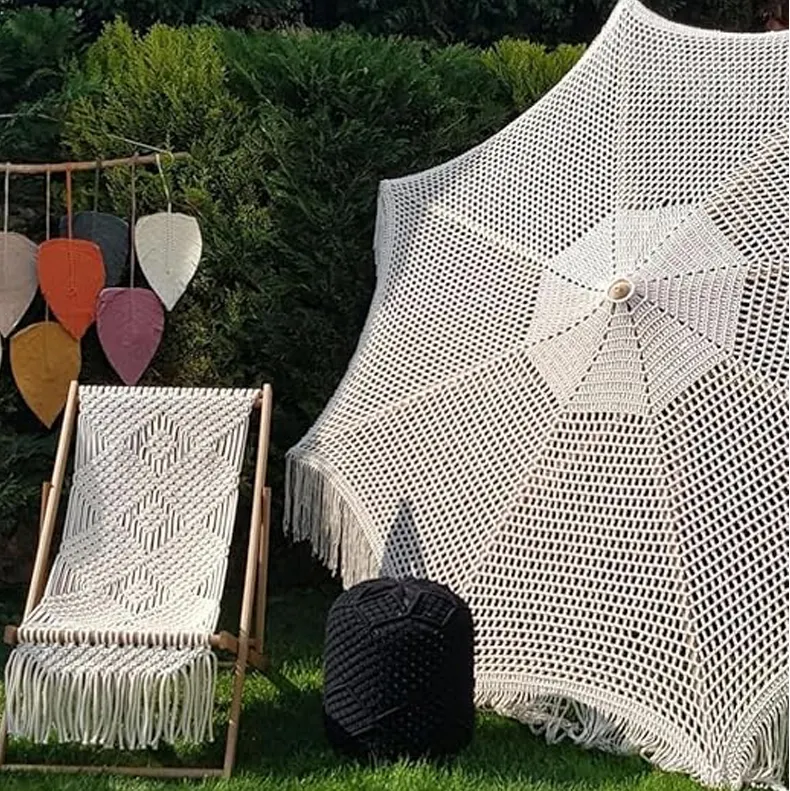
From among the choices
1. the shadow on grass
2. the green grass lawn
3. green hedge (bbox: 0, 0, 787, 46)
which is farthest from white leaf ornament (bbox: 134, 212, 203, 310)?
green hedge (bbox: 0, 0, 787, 46)

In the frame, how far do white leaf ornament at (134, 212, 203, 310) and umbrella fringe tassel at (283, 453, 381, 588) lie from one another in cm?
84

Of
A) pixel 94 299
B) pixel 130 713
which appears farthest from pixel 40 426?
pixel 130 713

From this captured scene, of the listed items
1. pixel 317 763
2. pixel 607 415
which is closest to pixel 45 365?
pixel 317 763

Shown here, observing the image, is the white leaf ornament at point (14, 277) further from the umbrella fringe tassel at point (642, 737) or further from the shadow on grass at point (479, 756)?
the umbrella fringe tassel at point (642, 737)

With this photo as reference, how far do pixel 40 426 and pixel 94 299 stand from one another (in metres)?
0.56

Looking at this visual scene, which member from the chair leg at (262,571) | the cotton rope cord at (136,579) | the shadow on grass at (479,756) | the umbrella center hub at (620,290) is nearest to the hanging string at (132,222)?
the cotton rope cord at (136,579)

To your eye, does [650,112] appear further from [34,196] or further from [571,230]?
[34,196]

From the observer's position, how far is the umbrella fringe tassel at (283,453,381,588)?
3885 millimetres

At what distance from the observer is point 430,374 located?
3926mm

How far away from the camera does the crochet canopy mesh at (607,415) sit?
334cm

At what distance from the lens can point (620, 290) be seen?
11.6ft

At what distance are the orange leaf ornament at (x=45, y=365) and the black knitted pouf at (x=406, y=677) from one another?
1.53 metres

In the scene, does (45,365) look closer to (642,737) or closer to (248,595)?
(248,595)

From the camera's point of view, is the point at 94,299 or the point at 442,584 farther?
the point at 94,299
